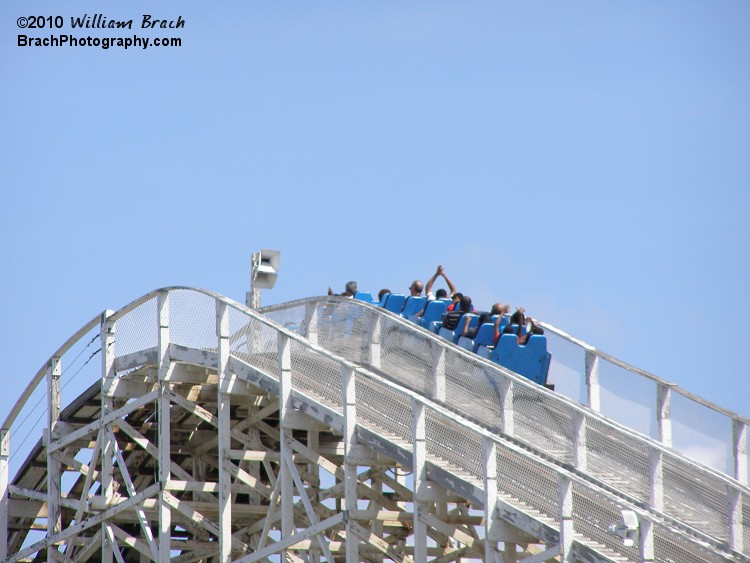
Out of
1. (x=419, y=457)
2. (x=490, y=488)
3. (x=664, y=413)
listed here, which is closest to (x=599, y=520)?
(x=490, y=488)

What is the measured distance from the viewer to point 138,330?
2669cm

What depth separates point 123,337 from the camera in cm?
2712

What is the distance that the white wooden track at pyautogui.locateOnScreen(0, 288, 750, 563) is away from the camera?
18719 mm

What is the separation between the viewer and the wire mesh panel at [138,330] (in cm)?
2616

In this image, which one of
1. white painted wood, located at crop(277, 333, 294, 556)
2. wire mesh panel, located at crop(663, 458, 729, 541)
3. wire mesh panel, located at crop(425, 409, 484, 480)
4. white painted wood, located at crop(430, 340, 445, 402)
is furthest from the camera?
white painted wood, located at crop(277, 333, 294, 556)

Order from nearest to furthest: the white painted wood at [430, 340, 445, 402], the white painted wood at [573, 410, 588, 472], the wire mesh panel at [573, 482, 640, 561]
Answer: the wire mesh panel at [573, 482, 640, 561], the white painted wood at [573, 410, 588, 472], the white painted wood at [430, 340, 445, 402]

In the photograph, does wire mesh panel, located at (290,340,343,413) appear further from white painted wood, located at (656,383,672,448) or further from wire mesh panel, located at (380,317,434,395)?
white painted wood, located at (656,383,672,448)

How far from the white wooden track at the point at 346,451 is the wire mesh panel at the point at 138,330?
42 mm

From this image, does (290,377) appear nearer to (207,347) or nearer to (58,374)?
(207,347)

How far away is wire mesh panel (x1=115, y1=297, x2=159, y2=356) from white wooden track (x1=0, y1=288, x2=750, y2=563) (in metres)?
0.04

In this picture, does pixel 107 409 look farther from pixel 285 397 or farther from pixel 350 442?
pixel 350 442

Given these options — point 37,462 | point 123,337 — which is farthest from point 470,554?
point 37,462

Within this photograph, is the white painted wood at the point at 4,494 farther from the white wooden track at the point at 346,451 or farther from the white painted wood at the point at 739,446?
the white painted wood at the point at 739,446

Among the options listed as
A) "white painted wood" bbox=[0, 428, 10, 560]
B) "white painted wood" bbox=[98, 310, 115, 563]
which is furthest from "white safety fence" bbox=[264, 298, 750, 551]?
"white painted wood" bbox=[0, 428, 10, 560]
